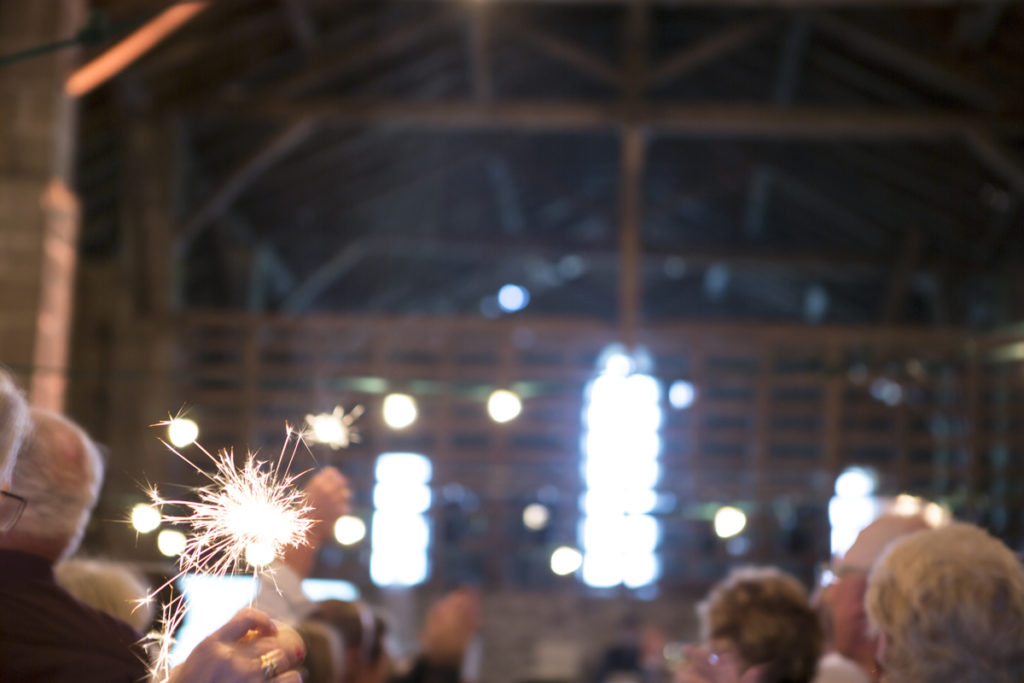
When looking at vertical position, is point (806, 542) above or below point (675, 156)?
below

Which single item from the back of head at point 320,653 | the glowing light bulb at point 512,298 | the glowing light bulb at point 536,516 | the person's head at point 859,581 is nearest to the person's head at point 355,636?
the back of head at point 320,653

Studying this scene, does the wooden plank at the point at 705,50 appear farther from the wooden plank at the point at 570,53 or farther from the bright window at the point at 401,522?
the bright window at the point at 401,522

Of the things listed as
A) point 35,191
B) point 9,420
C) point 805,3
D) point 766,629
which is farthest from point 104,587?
point 805,3

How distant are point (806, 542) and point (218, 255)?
570cm

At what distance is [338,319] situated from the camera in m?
9.16

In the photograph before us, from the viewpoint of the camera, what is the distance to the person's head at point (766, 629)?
2.00 m

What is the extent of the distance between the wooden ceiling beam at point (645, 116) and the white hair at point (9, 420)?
291 inches

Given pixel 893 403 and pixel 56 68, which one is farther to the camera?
pixel 893 403

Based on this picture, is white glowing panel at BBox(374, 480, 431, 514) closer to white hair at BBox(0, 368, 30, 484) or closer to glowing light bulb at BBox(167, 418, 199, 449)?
glowing light bulb at BBox(167, 418, 199, 449)

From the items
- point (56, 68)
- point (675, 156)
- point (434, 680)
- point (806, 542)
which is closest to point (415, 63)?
point (675, 156)

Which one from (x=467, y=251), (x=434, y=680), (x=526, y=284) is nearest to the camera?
(x=434, y=680)

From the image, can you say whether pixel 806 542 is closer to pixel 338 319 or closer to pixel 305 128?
pixel 338 319

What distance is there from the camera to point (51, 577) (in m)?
1.52

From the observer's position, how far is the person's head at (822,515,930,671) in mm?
2082
